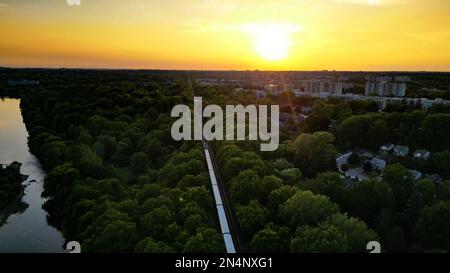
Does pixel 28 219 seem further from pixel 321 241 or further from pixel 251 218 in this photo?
pixel 321 241

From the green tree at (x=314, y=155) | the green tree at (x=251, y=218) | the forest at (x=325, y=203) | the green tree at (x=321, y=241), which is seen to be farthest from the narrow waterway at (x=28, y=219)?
the green tree at (x=314, y=155)

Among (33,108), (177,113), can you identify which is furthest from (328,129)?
(33,108)

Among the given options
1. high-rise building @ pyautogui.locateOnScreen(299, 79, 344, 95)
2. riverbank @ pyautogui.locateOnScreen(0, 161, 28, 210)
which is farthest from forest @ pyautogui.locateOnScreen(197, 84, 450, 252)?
high-rise building @ pyautogui.locateOnScreen(299, 79, 344, 95)

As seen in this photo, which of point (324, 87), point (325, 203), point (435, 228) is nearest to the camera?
point (325, 203)

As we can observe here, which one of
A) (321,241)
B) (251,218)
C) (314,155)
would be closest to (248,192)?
(251,218)

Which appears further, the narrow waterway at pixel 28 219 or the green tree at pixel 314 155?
the green tree at pixel 314 155

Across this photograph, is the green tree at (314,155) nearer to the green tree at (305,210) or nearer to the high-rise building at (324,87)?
Result: the green tree at (305,210)

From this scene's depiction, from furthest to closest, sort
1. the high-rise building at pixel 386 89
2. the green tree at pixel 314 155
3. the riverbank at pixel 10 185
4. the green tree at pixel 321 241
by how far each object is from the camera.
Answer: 1. the high-rise building at pixel 386 89
2. the green tree at pixel 314 155
3. the riverbank at pixel 10 185
4. the green tree at pixel 321 241

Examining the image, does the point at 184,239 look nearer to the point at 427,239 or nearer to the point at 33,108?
the point at 427,239
